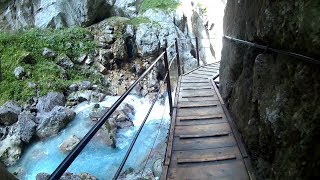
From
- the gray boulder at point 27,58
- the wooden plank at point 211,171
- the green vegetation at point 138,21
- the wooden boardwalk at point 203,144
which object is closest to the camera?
the wooden plank at point 211,171

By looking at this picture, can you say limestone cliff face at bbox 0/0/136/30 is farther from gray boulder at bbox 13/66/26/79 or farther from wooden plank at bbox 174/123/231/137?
wooden plank at bbox 174/123/231/137

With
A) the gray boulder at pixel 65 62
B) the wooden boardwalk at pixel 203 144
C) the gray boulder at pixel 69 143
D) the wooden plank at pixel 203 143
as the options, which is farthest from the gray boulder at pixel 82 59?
the wooden plank at pixel 203 143

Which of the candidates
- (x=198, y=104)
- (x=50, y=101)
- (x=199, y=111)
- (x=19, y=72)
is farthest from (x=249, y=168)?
(x=19, y=72)

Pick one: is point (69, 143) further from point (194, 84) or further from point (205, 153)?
point (205, 153)

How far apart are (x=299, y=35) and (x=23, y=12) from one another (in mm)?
18603

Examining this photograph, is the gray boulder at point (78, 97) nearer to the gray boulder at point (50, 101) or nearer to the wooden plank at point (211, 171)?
the gray boulder at point (50, 101)

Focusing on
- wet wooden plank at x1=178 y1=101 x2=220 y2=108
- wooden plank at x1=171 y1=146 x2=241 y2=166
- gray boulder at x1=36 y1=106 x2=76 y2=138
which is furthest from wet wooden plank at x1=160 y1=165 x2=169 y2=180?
gray boulder at x1=36 y1=106 x2=76 y2=138

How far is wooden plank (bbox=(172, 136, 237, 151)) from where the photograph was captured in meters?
3.72

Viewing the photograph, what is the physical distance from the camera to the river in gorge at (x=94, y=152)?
316 inches

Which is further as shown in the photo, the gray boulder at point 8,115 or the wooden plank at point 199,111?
the gray boulder at point 8,115

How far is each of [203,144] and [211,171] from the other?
2.31ft

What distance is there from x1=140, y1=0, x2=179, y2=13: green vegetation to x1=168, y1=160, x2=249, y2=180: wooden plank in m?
13.7

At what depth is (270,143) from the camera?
8.40 feet

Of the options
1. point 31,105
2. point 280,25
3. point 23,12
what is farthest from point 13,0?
point 280,25
